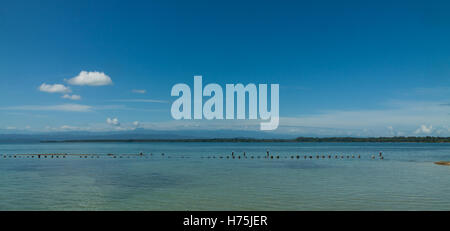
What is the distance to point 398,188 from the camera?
96.5 feet

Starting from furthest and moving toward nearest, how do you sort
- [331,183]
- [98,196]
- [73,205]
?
[331,183], [98,196], [73,205]

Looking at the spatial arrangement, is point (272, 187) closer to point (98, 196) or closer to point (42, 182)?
point (98, 196)

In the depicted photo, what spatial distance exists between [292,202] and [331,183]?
1068 centimetres

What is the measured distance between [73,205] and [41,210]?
1.91 metres

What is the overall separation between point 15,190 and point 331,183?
87.0ft

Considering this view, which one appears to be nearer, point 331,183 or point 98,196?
point 98,196

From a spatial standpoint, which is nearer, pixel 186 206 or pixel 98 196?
pixel 186 206

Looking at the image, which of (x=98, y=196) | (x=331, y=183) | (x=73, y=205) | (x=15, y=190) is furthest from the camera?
(x=331, y=183)

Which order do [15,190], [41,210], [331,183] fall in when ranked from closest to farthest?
[41,210] → [15,190] → [331,183]
